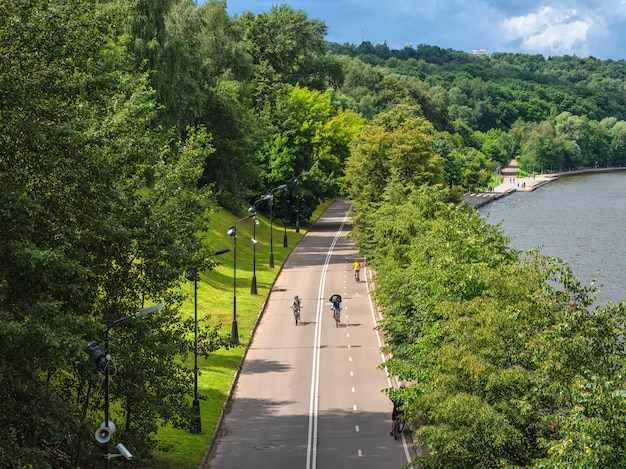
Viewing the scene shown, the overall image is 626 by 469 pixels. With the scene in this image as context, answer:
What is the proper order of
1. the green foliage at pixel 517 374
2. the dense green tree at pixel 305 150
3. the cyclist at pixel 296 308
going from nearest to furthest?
the green foliage at pixel 517 374, the cyclist at pixel 296 308, the dense green tree at pixel 305 150

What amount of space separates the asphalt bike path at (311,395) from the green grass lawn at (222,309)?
634mm

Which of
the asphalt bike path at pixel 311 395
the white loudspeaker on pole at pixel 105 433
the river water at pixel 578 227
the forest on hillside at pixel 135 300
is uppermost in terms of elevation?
the forest on hillside at pixel 135 300

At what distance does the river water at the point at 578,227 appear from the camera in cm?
8656

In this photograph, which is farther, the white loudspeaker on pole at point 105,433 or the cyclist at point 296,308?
the cyclist at point 296,308

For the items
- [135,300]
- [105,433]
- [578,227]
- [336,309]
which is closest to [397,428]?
[135,300]

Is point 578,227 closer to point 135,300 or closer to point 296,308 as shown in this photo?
point 296,308

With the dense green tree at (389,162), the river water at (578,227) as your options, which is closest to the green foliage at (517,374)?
the river water at (578,227)

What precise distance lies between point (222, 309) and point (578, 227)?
78.7m

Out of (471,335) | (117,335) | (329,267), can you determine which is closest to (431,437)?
(471,335)

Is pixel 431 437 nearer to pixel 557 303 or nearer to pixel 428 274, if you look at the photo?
pixel 557 303

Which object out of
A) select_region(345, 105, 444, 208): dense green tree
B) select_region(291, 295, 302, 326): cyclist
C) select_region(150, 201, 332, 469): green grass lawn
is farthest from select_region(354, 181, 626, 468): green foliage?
select_region(345, 105, 444, 208): dense green tree

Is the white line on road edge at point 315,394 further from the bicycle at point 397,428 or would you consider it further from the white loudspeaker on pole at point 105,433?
the white loudspeaker on pole at point 105,433

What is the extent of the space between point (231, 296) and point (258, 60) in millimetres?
62050

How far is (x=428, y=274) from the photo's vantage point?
34.9 m
